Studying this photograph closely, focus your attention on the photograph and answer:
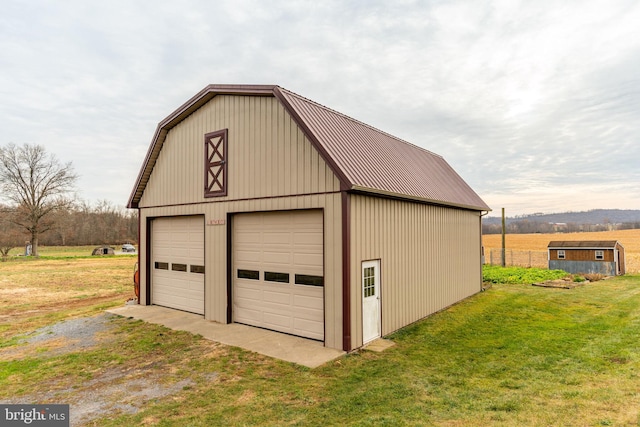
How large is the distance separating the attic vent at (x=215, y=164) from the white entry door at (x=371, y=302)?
16.0 feet

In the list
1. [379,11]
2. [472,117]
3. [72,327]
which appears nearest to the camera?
[72,327]

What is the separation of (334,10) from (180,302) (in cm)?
1153

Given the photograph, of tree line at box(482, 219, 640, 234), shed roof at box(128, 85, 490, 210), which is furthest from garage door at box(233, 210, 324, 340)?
tree line at box(482, 219, 640, 234)

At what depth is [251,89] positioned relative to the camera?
9164mm

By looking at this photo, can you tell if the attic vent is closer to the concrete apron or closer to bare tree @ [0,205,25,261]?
the concrete apron

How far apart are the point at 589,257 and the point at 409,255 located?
1753cm

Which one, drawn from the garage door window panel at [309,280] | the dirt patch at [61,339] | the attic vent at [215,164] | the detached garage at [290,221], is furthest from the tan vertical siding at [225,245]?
the dirt patch at [61,339]

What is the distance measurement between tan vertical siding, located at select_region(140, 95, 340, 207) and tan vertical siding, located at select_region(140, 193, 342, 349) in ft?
0.82

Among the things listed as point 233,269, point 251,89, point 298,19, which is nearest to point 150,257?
point 233,269

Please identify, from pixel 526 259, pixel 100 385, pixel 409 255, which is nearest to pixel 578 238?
pixel 526 259

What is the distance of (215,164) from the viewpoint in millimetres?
10312

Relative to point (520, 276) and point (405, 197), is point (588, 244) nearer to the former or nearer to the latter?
point (520, 276)

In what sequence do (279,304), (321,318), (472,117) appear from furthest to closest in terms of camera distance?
1. (472,117)
2. (279,304)
3. (321,318)

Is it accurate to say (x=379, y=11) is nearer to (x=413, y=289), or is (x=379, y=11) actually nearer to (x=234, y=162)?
(x=234, y=162)
